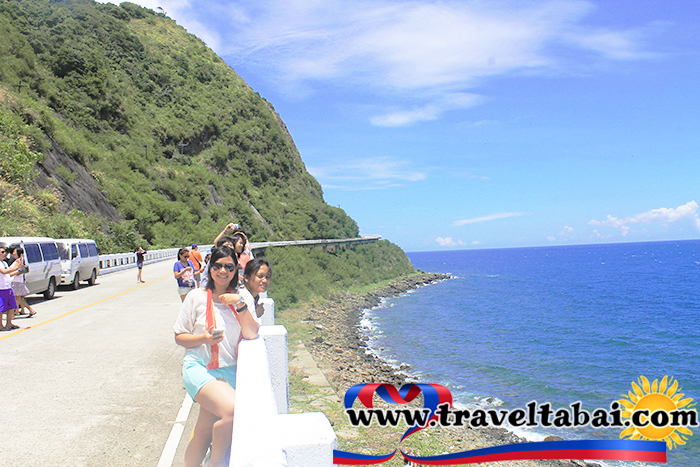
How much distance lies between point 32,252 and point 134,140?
44893mm

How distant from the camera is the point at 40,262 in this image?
613 inches

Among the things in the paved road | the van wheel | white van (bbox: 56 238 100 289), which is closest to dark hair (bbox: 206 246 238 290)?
the paved road

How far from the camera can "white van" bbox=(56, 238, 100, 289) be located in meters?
18.3

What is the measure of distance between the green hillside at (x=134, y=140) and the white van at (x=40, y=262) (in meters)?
6.67

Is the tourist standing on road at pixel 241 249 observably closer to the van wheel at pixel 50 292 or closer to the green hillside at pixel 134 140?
the van wheel at pixel 50 292

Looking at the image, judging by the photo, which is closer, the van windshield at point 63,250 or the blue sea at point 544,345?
the blue sea at point 544,345

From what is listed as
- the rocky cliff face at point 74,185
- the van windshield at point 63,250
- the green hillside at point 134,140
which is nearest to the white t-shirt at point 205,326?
the van windshield at point 63,250

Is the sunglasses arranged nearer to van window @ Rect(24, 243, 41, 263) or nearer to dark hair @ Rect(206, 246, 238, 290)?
dark hair @ Rect(206, 246, 238, 290)

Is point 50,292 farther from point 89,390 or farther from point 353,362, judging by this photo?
point 89,390

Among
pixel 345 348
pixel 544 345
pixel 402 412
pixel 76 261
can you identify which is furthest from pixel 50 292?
pixel 544 345

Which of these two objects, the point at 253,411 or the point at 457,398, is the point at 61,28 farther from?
the point at 253,411

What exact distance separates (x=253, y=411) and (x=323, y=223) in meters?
73.7

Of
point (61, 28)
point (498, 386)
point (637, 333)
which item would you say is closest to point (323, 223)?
point (61, 28)

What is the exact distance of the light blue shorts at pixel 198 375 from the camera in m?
3.73
